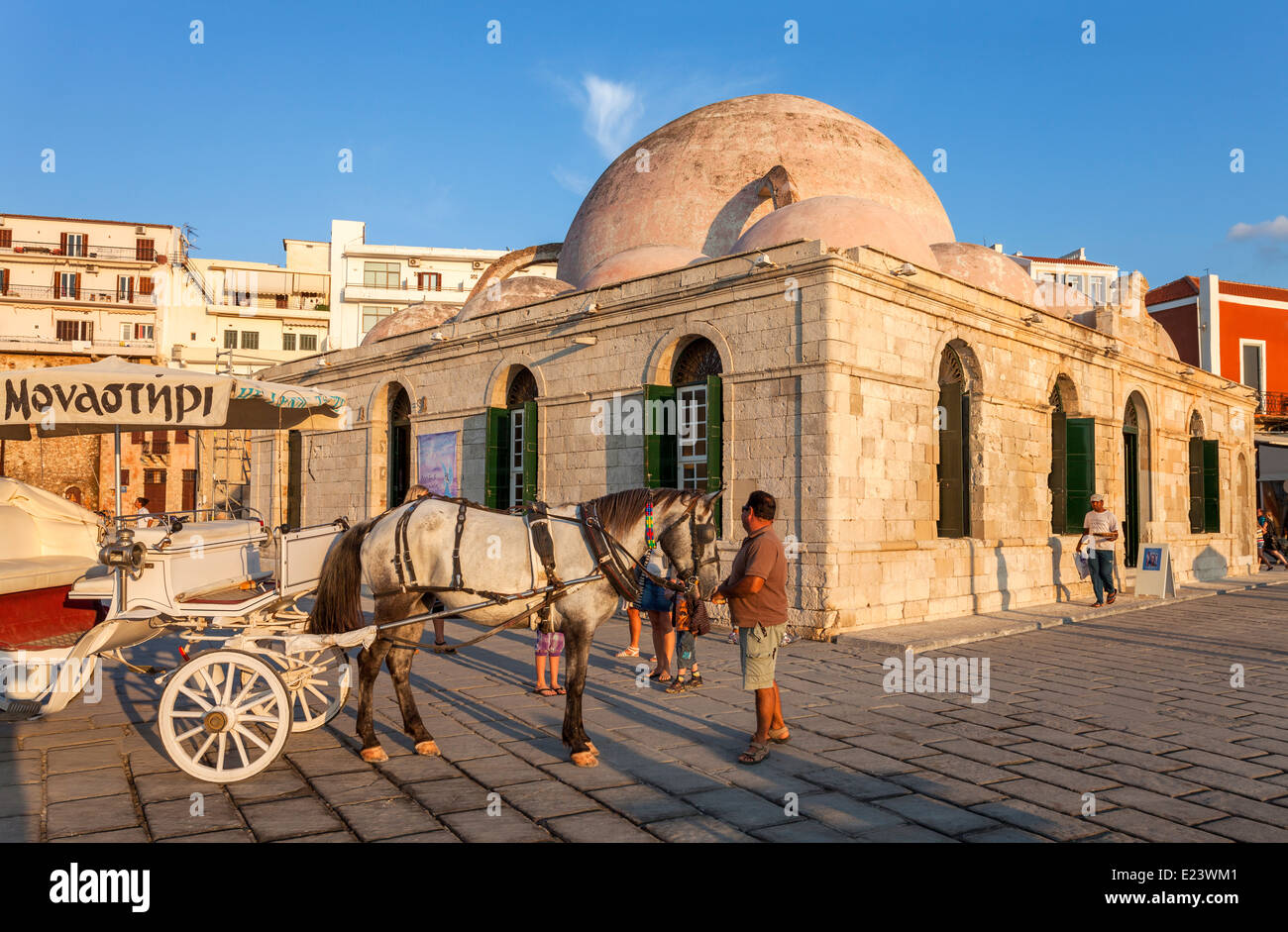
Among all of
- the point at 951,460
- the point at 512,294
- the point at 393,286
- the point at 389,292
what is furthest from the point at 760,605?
the point at 393,286

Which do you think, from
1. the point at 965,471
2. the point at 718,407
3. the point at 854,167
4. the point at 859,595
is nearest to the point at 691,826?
the point at 859,595

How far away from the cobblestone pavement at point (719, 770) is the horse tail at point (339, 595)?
2.65 ft

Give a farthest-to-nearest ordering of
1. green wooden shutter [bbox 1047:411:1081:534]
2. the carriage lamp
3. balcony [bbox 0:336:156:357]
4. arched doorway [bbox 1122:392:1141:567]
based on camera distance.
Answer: balcony [bbox 0:336:156:357], arched doorway [bbox 1122:392:1141:567], green wooden shutter [bbox 1047:411:1081:534], the carriage lamp

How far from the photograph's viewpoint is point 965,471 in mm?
13555

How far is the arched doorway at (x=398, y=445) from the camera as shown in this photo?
60.5ft

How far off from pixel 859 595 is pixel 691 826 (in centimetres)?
716

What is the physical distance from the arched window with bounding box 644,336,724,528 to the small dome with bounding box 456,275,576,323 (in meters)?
4.82

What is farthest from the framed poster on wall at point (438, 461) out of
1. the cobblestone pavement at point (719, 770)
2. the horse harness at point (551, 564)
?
the horse harness at point (551, 564)

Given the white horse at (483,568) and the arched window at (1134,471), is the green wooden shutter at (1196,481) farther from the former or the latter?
the white horse at (483,568)

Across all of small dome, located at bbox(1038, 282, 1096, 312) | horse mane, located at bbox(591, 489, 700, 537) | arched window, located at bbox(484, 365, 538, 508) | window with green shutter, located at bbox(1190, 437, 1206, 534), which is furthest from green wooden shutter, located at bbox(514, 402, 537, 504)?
window with green shutter, located at bbox(1190, 437, 1206, 534)

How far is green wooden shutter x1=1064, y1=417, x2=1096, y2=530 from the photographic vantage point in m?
15.3

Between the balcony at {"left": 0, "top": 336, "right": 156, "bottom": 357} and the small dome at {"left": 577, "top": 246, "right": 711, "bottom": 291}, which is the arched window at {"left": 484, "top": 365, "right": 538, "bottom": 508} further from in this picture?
the balcony at {"left": 0, "top": 336, "right": 156, "bottom": 357}

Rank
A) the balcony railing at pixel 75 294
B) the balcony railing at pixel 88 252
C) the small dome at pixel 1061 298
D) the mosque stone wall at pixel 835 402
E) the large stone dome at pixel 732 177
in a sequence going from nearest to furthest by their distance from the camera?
the mosque stone wall at pixel 835 402 < the large stone dome at pixel 732 177 < the small dome at pixel 1061 298 < the balcony railing at pixel 75 294 < the balcony railing at pixel 88 252
